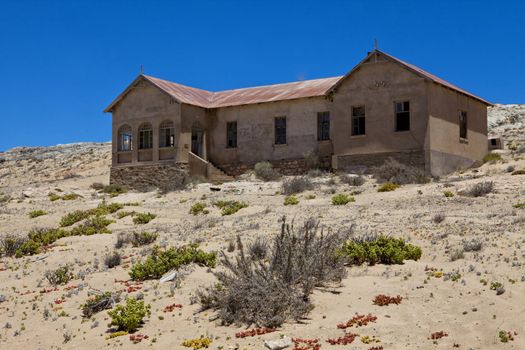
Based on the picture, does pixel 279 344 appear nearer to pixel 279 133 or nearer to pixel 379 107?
pixel 379 107

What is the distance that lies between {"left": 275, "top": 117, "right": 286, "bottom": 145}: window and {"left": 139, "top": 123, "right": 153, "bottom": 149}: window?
658 cm

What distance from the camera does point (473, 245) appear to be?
13.0 m

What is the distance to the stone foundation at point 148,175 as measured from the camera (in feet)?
106

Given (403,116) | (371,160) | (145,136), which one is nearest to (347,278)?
(371,160)

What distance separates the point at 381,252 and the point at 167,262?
4.40 m

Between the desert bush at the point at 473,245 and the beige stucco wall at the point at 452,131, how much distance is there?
14.5m

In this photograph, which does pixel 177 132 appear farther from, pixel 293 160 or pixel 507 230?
pixel 507 230

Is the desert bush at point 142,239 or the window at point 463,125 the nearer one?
the desert bush at point 142,239

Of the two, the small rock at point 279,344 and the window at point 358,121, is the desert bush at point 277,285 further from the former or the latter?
the window at point 358,121

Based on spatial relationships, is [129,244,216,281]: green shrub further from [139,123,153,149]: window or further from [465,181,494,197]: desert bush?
[139,123,153,149]: window

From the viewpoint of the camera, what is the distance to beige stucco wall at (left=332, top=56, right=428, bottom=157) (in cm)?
2783

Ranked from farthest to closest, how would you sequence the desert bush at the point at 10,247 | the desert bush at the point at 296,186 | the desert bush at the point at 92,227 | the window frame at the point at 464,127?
the window frame at the point at 464,127, the desert bush at the point at 296,186, the desert bush at the point at 92,227, the desert bush at the point at 10,247

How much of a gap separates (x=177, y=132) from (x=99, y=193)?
500 cm

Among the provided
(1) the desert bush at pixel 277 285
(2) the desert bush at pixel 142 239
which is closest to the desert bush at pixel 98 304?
(1) the desert bush at pixel 277 285
